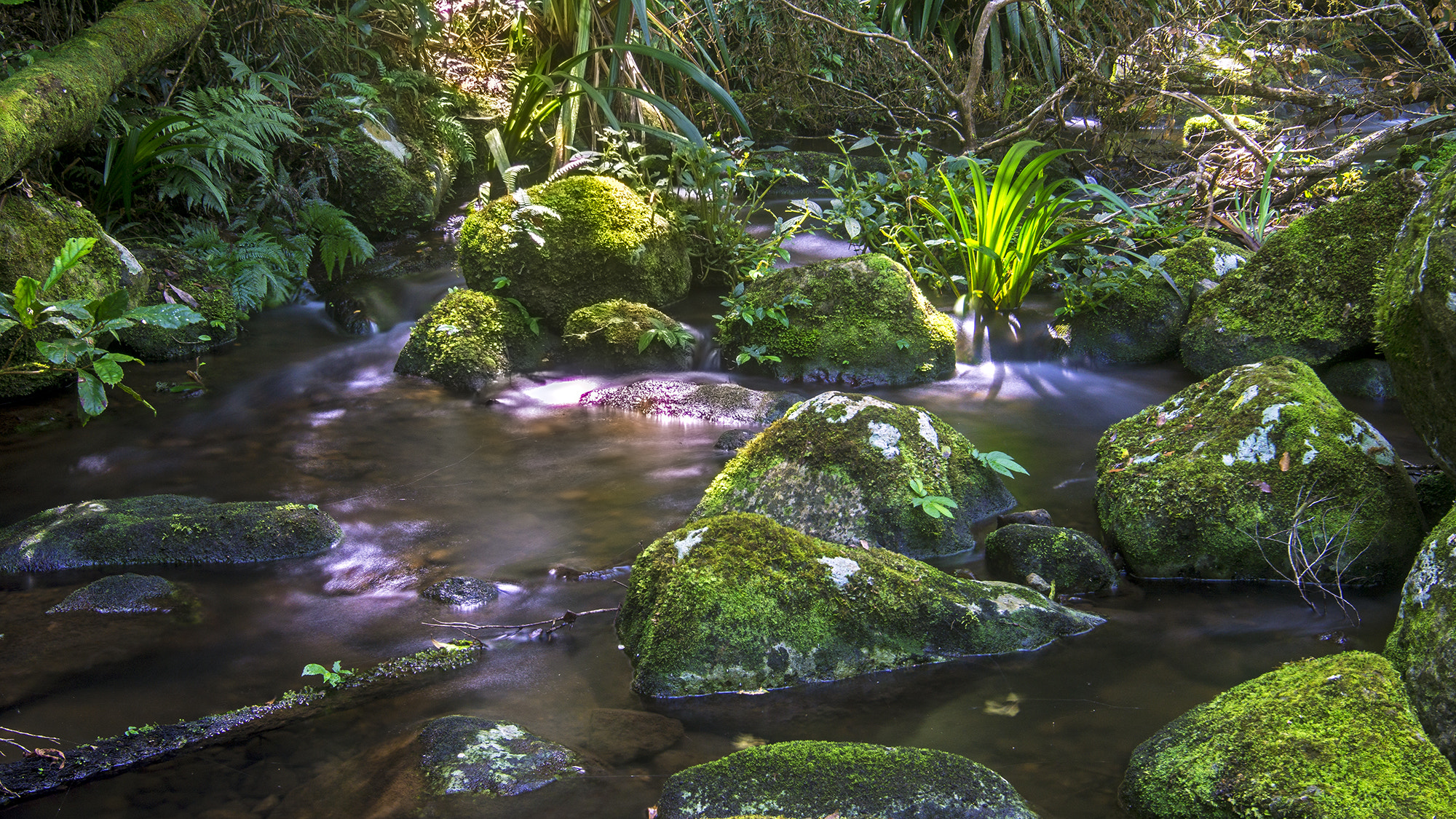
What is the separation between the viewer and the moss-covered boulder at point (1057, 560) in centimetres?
318

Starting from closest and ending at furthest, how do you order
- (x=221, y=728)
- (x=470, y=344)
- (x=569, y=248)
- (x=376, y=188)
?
(x=221, y=728)
(x=470, y=344)
(x=569, y=248)
(x=376, y=188)

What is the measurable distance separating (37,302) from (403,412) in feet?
7.49

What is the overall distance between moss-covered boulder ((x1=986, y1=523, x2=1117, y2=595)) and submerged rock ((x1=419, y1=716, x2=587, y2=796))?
1758 millimetres

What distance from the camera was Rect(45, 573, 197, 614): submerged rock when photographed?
2.97m

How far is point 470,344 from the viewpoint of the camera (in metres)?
5.78

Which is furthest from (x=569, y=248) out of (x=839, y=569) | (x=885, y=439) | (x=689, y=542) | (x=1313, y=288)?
(x=1313, y=288)

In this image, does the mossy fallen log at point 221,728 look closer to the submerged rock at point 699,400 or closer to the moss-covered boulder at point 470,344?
the submerged rock at point 699,400

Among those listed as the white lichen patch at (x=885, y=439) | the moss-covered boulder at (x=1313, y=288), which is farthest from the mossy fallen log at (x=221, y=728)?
the moss-covered boulder at (x=1313, y=288)

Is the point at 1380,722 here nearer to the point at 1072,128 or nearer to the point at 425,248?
the point at 425,248

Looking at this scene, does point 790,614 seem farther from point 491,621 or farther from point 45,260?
point 45,260

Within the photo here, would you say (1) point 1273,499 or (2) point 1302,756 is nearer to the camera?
(2) point 1302,756

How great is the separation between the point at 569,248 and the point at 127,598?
364 centimetres

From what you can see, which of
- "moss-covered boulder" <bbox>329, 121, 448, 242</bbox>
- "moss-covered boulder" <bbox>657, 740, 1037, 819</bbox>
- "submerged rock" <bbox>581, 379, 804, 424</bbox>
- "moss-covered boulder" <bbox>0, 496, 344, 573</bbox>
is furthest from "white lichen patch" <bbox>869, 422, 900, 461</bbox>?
"moss-covered boulder" <bbox>329, 121, 448, 242</bbox>

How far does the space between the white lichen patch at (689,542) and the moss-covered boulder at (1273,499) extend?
1644mm
